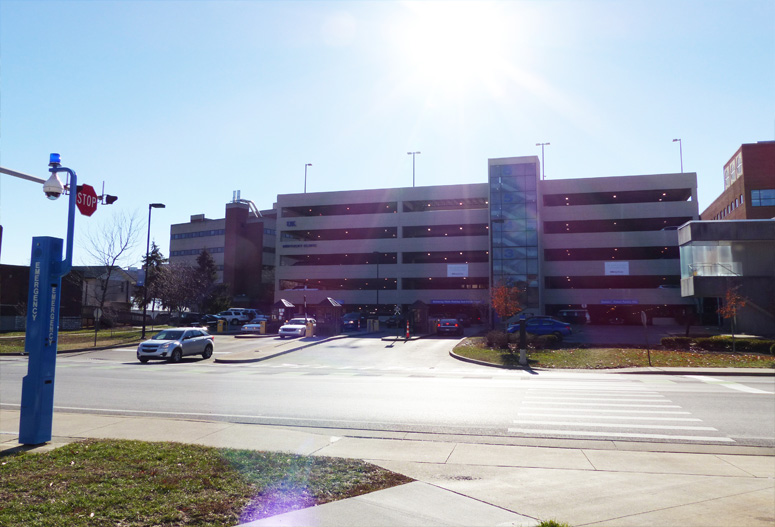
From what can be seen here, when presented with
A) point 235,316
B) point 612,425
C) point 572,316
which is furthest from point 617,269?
point 612,425

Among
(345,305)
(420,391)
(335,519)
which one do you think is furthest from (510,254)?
(335,519)

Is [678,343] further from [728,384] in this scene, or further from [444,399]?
[444,399]

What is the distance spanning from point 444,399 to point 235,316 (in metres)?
51.8

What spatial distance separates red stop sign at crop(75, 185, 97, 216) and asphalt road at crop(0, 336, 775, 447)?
477 cm

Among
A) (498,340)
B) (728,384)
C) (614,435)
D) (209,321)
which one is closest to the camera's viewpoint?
(614,435)

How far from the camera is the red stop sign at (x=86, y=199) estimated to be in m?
9.20

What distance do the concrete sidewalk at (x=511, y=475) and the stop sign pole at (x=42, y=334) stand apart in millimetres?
405

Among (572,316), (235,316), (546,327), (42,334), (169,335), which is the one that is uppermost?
(42,334)

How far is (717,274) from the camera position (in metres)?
36.3

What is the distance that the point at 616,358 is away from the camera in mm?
24484

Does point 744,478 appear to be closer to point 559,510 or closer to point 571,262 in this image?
point 559,510

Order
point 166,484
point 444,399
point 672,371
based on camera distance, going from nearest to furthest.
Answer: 1. point 166,484
2. point 444,399
3. point 672,371

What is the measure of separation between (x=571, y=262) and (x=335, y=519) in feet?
196

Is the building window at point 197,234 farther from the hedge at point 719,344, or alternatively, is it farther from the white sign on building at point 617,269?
the hedge at point 719,344
